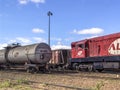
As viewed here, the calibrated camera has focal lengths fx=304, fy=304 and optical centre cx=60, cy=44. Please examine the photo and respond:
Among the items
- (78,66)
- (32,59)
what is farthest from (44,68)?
(78,66)

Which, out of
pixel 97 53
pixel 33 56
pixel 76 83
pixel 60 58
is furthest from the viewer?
pixel 60 58

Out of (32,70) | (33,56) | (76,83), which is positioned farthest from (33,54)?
(76,83)

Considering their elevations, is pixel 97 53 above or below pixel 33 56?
above

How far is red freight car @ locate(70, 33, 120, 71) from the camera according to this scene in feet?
84.2

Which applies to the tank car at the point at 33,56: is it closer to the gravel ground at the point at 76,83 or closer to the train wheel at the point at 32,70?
the train wheel at the point at 32,70

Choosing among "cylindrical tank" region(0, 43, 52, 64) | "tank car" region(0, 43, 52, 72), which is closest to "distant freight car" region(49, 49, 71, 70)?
"tank car" region(0, 43, 52, 72)

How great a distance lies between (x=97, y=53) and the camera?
28.8 meters

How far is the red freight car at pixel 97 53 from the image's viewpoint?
2567 centimetres

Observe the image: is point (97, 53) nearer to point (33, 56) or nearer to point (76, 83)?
point (33, 56)

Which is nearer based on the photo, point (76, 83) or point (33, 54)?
point (76, 83)

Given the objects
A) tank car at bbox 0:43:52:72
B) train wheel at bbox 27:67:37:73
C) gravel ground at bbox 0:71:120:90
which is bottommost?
Result: gravel ground at bbox 0:71:120:90

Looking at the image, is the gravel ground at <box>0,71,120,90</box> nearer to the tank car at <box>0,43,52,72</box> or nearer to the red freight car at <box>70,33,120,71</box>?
the red freight car at <box>70,33,120,71</box>

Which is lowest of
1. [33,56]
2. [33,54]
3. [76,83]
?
[76,83]

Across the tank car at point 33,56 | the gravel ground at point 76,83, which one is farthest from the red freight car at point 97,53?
the gravel ground at point 76,83
